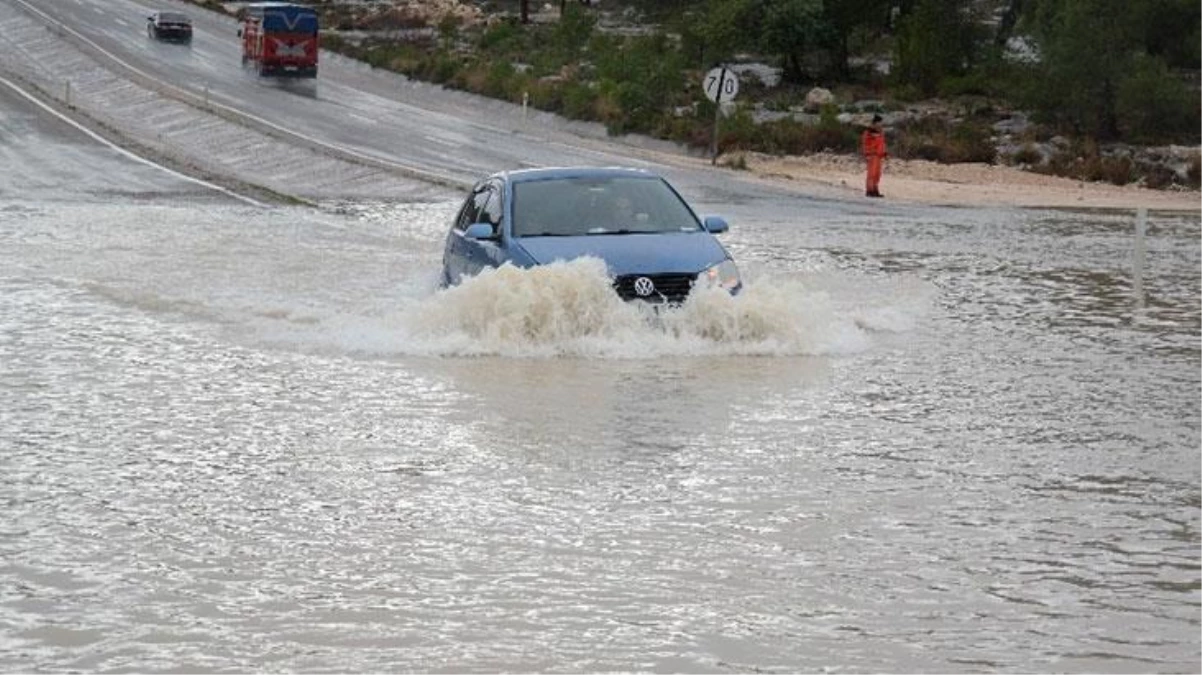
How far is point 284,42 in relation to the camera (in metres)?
78.9

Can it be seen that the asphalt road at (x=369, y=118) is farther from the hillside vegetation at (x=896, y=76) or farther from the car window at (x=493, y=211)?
the car window at (x=493, y=211)

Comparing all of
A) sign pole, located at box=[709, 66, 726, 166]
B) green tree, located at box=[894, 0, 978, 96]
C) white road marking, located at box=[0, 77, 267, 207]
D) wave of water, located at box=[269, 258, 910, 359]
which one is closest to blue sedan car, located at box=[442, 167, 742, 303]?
wave of water, located at box=[269, 258, 910, 359]

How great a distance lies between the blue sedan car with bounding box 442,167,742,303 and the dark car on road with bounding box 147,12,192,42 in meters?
74.0

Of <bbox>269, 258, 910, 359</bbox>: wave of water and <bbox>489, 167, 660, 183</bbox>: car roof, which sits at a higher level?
<bbox>489, 167, 660, 183</bbox>: car roof

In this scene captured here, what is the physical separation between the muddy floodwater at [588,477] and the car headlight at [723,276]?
14cm

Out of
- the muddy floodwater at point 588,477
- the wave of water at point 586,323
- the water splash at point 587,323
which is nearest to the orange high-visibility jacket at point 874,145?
the muddy floodwater at point 588,477

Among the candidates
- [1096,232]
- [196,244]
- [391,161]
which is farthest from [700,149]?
[196,244]

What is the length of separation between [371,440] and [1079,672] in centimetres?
589

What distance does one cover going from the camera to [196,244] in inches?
Result: 1066

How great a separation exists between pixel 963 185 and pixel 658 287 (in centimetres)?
3145

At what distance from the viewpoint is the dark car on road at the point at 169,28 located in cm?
9056

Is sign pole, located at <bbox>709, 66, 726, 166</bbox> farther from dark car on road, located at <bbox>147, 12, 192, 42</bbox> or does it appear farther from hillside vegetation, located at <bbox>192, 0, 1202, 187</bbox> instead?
dark car on road, located at <bbox>147, 12, 192, 42</bbox>

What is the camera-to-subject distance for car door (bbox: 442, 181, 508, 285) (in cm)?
1789

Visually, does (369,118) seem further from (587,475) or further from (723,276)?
(587,475)
